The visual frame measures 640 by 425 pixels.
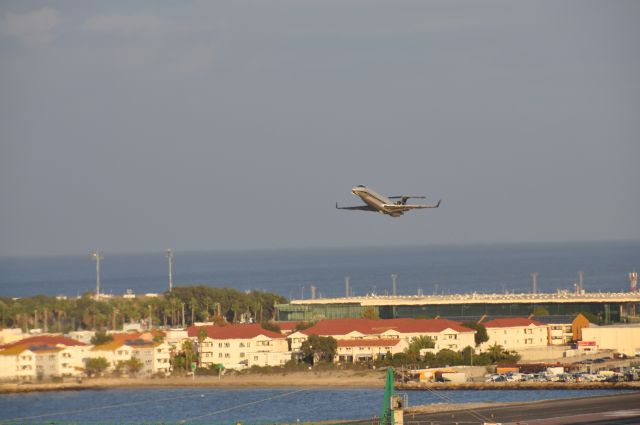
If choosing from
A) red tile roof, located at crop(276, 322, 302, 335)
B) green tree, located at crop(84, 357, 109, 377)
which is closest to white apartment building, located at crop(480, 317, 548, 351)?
red tile roof, located at crop(276, 322, 302, 335)

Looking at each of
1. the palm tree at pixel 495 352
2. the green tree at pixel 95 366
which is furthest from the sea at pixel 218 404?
the palm tree at pixel 495 352

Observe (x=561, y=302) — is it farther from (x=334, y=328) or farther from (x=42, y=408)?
(x=42, y=408)

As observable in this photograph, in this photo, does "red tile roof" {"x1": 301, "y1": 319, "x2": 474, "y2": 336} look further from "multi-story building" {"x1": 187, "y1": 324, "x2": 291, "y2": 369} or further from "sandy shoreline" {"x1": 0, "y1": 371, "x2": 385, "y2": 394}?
"sandy shoreline" {"x1": 0, "y1": 371, "x2": 385, "y2": 394}

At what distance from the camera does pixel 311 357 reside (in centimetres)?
10869

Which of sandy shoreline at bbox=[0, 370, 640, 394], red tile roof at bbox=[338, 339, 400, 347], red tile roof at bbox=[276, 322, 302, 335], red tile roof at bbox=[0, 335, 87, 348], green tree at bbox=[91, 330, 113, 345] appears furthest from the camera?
red tile roof at bbox=[276, 322, 302, 335]

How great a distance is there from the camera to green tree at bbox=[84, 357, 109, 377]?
110 meters

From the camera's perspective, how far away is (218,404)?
308ft

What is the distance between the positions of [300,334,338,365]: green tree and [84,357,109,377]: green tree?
14.4 m

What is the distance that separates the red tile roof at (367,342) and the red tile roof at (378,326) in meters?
1.69

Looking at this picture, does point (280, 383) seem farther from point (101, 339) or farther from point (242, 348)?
point (101, 339)

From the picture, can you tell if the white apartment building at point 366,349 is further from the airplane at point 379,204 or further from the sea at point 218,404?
the airplane at point 379,204

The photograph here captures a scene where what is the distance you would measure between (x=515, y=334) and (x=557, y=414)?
Result: 108 ft

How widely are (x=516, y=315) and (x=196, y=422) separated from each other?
46707 millimetres

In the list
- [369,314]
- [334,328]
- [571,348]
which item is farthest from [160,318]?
[571,348]
